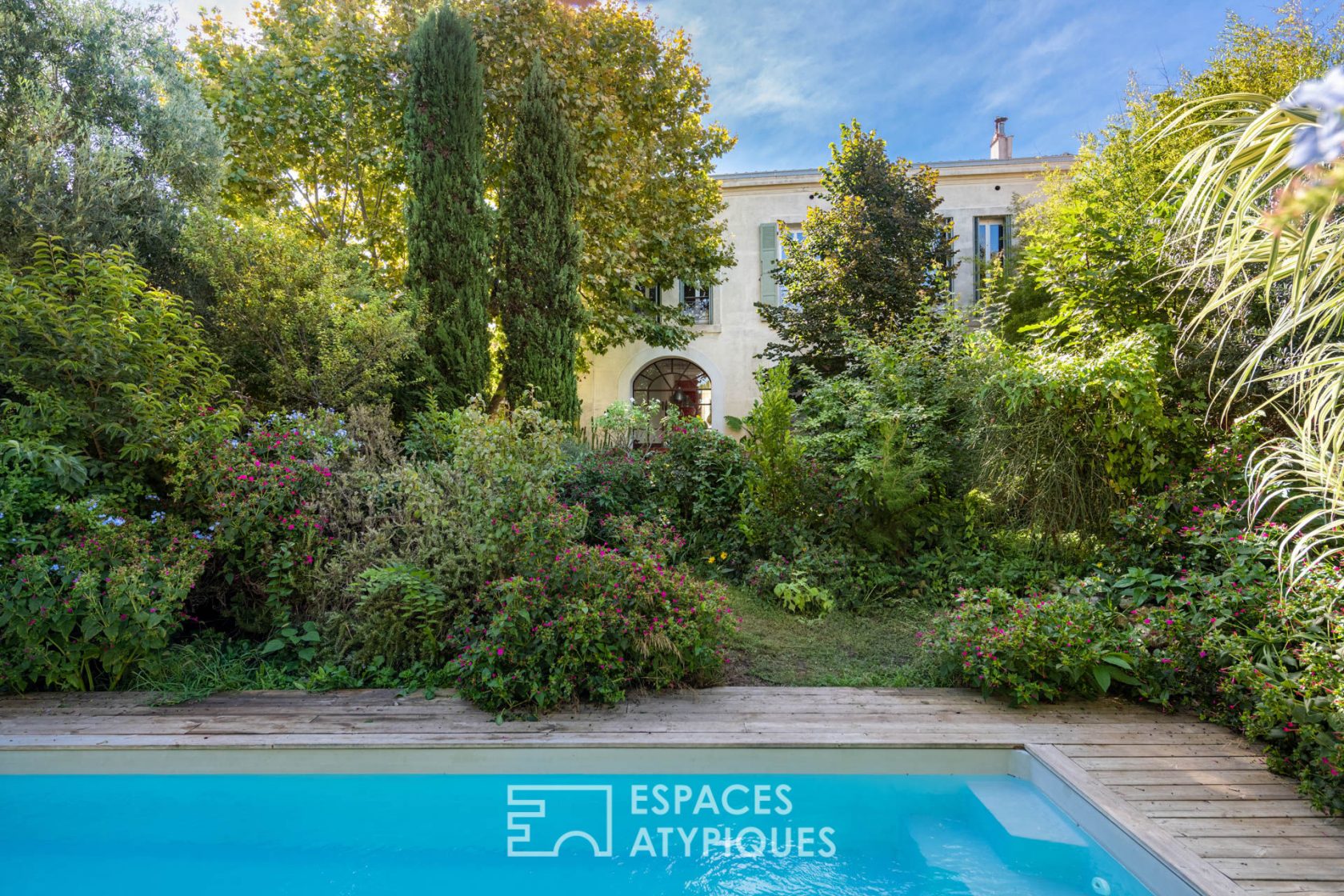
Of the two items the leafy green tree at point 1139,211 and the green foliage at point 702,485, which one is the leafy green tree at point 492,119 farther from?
the leafy green tree at point 1139,211

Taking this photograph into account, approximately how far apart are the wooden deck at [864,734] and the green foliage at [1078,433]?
1.96 metres

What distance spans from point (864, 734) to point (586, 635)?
140cm

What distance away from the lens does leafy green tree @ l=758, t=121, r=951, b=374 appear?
990 cm

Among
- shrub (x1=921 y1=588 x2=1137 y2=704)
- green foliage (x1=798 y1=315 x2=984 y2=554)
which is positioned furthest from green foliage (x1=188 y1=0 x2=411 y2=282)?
shrub (x1=921 y1=588 x2=1137 y2=704)

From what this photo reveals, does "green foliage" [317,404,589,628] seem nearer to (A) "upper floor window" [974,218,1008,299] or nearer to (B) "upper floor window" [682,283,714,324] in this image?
(B) "upper floor window" [682,283,714,324]

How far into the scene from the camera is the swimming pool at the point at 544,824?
8.46 feet

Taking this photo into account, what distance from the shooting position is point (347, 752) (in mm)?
2986

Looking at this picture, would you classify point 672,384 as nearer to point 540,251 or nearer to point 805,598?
point 540,251

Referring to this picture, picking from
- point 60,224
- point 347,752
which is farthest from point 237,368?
point 347,752

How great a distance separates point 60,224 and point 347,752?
4.92 metres

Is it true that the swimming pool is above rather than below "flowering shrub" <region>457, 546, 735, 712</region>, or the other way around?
below

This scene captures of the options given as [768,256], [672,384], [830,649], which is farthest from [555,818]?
[768,256]

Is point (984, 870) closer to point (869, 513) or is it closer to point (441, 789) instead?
point (441, 789)

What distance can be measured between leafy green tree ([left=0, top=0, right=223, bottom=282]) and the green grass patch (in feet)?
17.8
